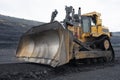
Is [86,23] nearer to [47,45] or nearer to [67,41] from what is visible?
[47,45]

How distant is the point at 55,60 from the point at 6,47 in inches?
520

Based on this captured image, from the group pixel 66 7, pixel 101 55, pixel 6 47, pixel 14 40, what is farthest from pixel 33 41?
pixel 14 40

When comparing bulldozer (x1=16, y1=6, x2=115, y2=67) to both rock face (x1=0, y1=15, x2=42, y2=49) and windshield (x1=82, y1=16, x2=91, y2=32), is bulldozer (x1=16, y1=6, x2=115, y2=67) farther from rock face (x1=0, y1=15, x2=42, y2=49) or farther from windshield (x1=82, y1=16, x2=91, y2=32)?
rock face (x1=0, y1=15, x2=42, y2=49)

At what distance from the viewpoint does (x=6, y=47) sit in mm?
22016

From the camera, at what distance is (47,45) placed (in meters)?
10.7

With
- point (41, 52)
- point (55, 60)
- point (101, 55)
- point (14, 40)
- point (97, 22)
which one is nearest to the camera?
point (55, 60)

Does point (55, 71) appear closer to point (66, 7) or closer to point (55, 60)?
point (55, 60)

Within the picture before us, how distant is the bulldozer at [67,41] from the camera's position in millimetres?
9711

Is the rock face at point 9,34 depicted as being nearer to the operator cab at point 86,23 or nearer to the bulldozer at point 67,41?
the bulldozer at point 67,41

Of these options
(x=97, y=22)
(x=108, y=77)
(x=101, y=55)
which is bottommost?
(x=108, y=77)

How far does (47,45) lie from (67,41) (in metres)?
1.35

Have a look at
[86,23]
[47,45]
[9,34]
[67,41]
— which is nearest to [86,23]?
[86,23]

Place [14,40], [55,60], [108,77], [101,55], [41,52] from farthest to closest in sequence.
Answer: [14,40]
[101,55]
[41,52]
[55,60]
[108,77]

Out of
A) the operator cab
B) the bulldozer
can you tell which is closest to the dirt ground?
the bulldozer
